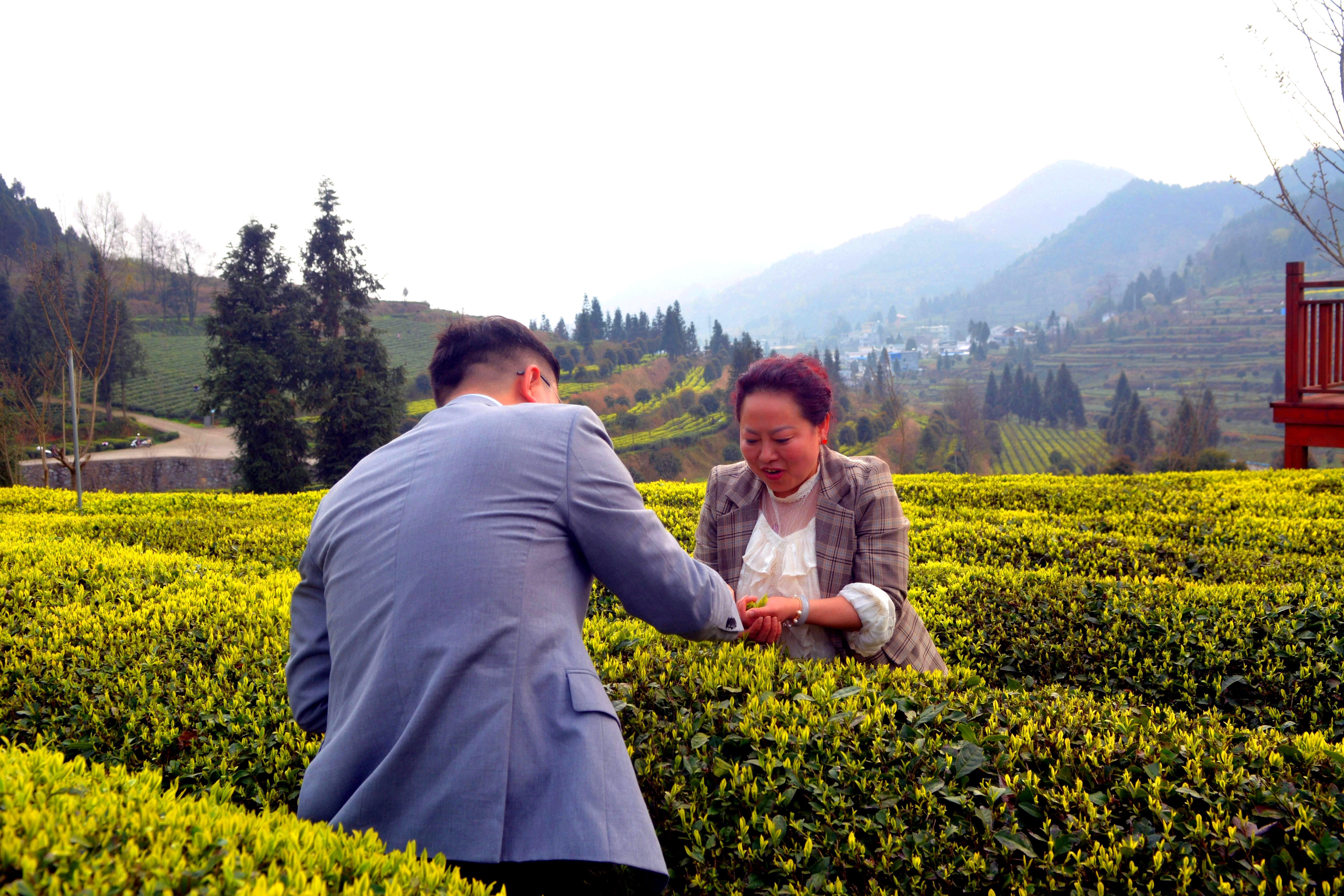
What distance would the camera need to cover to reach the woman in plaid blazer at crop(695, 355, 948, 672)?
3.00 metres

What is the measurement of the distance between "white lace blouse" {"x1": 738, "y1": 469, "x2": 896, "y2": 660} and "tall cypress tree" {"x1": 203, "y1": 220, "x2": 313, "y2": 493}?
30822 millimetres

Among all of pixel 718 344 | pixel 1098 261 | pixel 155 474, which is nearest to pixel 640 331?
pixel 718 344

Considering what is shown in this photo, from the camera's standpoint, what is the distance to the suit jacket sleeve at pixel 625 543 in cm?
181

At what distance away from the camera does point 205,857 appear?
1479 millimetres

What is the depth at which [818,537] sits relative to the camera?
3199 mm

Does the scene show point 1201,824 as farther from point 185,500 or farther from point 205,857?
point 185,500

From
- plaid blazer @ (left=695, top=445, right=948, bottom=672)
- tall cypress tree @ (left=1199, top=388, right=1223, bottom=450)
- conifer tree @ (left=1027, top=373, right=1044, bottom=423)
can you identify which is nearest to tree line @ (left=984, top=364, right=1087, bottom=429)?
conifer tree @ (left=1027, top=373, right=1044, bottom=423)

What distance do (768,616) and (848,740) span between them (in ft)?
1.88

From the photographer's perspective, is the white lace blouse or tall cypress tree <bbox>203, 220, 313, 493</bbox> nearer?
the white lace blouse

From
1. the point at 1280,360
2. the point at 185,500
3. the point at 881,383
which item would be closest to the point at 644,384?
the point at 881,383

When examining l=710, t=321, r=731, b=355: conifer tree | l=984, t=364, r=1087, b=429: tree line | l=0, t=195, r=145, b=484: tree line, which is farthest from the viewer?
l=984, t=364, r=1087, b=429: tree line

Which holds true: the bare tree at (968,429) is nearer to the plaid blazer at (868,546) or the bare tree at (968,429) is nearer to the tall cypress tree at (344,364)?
the tall cypress tree at (344,364)

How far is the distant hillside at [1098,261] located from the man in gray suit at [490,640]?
185991mm

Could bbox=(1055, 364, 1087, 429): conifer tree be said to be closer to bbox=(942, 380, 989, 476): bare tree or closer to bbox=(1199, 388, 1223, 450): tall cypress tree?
bbox=(942, 380, 989, 476): bare tree
